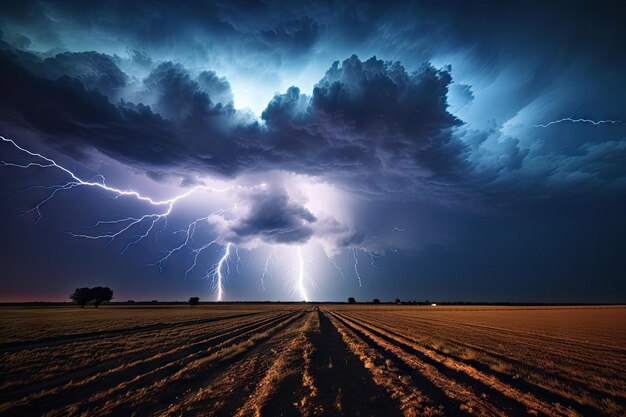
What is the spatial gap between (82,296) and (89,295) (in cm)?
171

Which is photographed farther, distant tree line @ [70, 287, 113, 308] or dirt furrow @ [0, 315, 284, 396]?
distant tree line @ [70, 287, 113, 308]

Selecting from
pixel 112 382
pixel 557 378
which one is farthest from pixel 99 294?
pixel 557 378

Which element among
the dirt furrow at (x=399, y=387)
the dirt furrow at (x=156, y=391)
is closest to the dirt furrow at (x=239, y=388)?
the dirt furrow at (x=156, y=391)

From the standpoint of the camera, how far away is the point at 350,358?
13.2 metres

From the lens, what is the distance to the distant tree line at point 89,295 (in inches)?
3750

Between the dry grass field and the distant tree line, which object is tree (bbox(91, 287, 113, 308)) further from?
the dry grass field

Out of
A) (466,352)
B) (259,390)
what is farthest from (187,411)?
(466,352)

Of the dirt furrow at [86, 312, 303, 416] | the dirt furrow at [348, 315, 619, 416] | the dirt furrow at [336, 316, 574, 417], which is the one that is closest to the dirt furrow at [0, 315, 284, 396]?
the dirt furrow at [86, 312, 303, 416]

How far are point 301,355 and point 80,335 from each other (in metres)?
17.4

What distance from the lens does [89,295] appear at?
95875mm

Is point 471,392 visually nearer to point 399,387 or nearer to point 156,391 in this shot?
point 399,387

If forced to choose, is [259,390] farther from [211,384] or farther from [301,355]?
[301,355]

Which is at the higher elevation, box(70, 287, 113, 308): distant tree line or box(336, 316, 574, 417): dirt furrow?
box(70, 287, 113, 308): distant tree line

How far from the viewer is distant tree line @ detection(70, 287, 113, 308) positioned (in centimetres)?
9525
